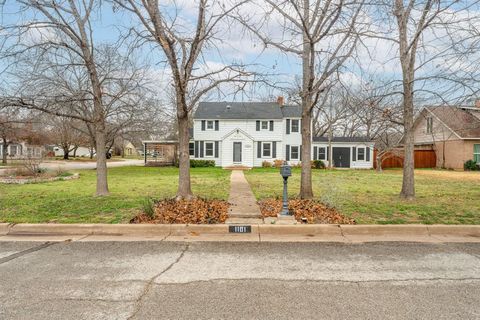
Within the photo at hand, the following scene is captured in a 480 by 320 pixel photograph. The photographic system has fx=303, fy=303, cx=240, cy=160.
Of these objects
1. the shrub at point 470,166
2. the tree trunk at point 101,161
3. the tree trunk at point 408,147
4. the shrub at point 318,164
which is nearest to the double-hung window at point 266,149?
the shrub at point 318,164

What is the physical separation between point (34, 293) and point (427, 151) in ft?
110

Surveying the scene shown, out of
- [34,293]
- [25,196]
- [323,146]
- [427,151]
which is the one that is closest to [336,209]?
[34,293]

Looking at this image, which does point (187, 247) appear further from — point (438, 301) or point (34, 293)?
point (438, 301)

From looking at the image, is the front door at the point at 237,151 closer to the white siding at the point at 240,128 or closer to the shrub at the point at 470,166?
the white siding at the point at 240,128

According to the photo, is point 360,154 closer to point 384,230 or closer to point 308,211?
point 308,211

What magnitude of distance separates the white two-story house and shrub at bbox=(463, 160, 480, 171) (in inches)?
292

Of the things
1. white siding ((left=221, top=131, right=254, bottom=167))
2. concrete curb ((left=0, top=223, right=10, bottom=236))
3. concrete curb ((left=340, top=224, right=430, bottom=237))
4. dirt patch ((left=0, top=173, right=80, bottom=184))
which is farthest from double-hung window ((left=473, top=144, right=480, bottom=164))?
concrete curb ((left=0, top=223, right=10, bottom=236))

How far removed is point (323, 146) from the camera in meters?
29.4

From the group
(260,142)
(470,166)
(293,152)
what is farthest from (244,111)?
(470,166)

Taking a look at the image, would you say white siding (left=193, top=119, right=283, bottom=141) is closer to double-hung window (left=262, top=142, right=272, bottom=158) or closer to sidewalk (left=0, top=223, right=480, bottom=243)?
double-hung window (left=262, top=142, right=272, bottom=158)

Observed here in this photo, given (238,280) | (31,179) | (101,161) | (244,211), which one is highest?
(101,161)

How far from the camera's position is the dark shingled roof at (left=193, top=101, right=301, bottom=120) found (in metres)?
28.8

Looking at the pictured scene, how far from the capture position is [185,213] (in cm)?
697

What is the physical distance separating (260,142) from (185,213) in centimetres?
2203
